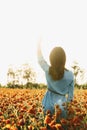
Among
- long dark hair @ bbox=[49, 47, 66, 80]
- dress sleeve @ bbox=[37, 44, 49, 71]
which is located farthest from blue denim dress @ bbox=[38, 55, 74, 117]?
long dark hair @ bbox=[49, 47, 66, 80]

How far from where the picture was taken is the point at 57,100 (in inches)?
205

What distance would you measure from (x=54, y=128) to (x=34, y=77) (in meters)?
55.6

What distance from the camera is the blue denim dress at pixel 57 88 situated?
203 inches

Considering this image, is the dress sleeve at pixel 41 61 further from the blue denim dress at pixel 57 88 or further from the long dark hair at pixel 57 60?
the long dark hair at pixel 57 60

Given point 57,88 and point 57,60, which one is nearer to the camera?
point 57,60

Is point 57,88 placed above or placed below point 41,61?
below

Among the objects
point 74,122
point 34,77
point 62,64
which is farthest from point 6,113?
point 34,77

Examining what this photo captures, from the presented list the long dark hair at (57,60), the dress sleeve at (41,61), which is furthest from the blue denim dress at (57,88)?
the long dark hair at (57,60)

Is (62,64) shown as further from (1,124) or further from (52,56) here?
(1,124)

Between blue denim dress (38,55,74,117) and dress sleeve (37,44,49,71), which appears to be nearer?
blue denim dress (38,55,74,117)

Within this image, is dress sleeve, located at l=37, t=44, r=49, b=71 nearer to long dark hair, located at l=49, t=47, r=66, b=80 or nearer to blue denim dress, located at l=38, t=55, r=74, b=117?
blue denim dress, located at l=38, t=55, r=74, b=117

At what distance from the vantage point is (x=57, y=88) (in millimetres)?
5234

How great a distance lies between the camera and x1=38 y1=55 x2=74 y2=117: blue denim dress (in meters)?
5.16

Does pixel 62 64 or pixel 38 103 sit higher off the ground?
pixel 62 64
